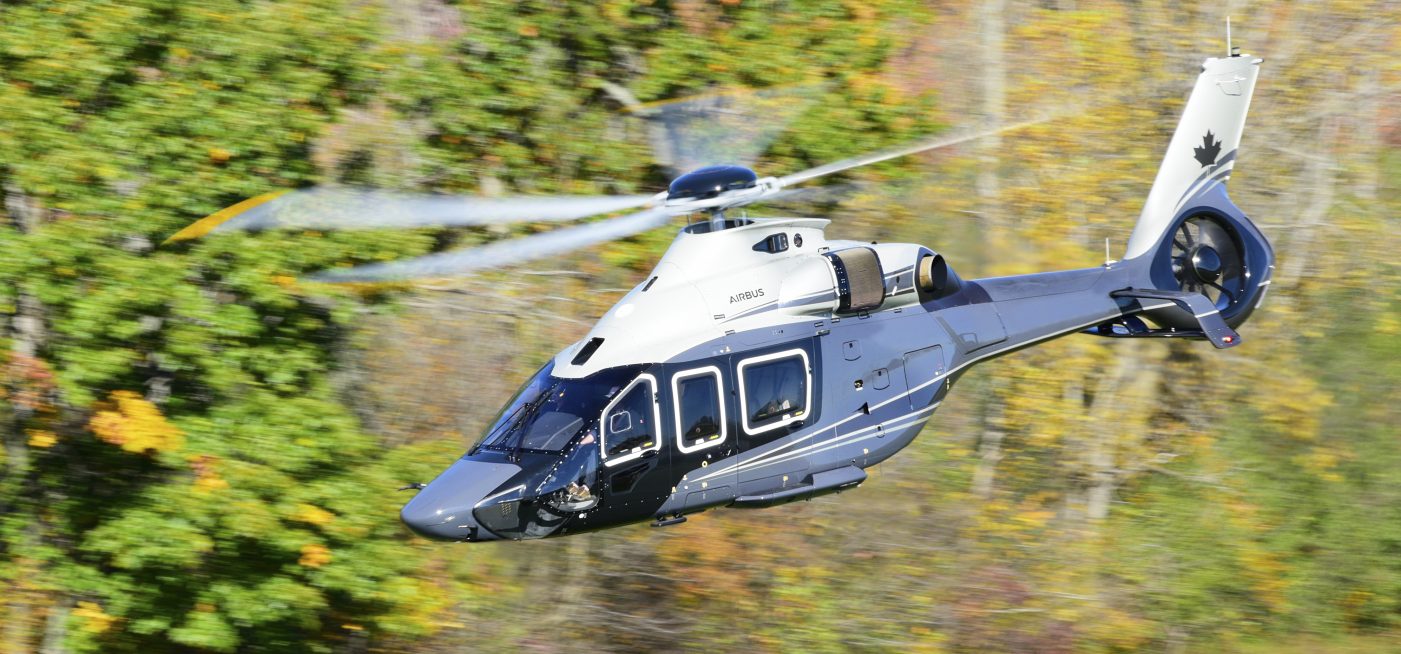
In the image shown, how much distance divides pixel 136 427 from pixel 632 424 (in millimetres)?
6198

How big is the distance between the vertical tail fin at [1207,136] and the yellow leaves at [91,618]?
35.0ft

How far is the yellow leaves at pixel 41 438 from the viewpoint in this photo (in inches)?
461

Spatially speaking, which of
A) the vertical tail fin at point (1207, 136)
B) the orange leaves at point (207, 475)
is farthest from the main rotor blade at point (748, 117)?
the orange leaves at point (207, 475)

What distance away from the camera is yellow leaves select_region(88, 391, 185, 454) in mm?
11521

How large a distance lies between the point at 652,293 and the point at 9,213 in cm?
769

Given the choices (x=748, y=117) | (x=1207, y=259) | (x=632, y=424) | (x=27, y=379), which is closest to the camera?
(x=632, y=424)

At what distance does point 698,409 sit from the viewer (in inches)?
308

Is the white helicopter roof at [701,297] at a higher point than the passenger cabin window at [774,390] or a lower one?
higher

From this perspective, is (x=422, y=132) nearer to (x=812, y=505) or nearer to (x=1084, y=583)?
(x=812, y=505)

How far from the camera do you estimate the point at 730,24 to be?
16359 mm

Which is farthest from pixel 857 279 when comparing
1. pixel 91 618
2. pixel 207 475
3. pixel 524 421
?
pixel 91 618

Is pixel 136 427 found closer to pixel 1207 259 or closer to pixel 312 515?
pixel 312 515

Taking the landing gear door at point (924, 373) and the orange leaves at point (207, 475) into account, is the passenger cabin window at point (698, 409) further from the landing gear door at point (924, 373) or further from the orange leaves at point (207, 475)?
the orange leaves at point (207, 475)

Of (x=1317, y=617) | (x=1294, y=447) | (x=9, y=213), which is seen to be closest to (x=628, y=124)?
(x=9, y=213)
